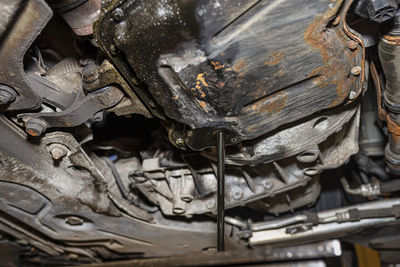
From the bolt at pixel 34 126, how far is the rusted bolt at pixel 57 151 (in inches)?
6.6

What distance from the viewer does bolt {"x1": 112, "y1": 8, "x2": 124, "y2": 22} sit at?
91 centimetres

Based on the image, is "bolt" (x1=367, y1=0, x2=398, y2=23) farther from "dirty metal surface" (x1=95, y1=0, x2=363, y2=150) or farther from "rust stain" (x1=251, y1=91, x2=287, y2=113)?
"rust stain" (x1=251, y1=91, x2=287, y2=113)

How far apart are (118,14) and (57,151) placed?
0.70m

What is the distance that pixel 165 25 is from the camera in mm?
887

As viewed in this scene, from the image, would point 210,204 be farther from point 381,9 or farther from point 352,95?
point 381,9

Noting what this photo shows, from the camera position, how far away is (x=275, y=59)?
38.9 inches

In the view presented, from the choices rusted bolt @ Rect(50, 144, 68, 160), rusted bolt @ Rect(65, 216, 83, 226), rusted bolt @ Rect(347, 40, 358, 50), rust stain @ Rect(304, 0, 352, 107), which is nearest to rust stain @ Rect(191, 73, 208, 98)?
rust stain @ Rect(304, 0, 352, 107)

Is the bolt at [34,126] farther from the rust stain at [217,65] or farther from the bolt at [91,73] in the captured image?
the rust stain at [217,65]

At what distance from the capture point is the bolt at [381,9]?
0.90 meters

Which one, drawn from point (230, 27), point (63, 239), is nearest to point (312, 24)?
point (230, 27)

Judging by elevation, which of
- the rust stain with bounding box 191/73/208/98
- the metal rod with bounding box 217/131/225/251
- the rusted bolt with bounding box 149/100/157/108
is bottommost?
the metal rod with bounding box 217/131/225/251

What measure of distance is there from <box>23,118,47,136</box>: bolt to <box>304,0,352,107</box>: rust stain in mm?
880

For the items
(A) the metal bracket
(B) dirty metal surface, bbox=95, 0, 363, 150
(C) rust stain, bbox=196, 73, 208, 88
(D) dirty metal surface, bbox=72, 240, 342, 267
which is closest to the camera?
(D) dirty metal surface, bbox=72, 240, 342, 267

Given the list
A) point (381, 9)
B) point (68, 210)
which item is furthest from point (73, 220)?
point (381, 9)
